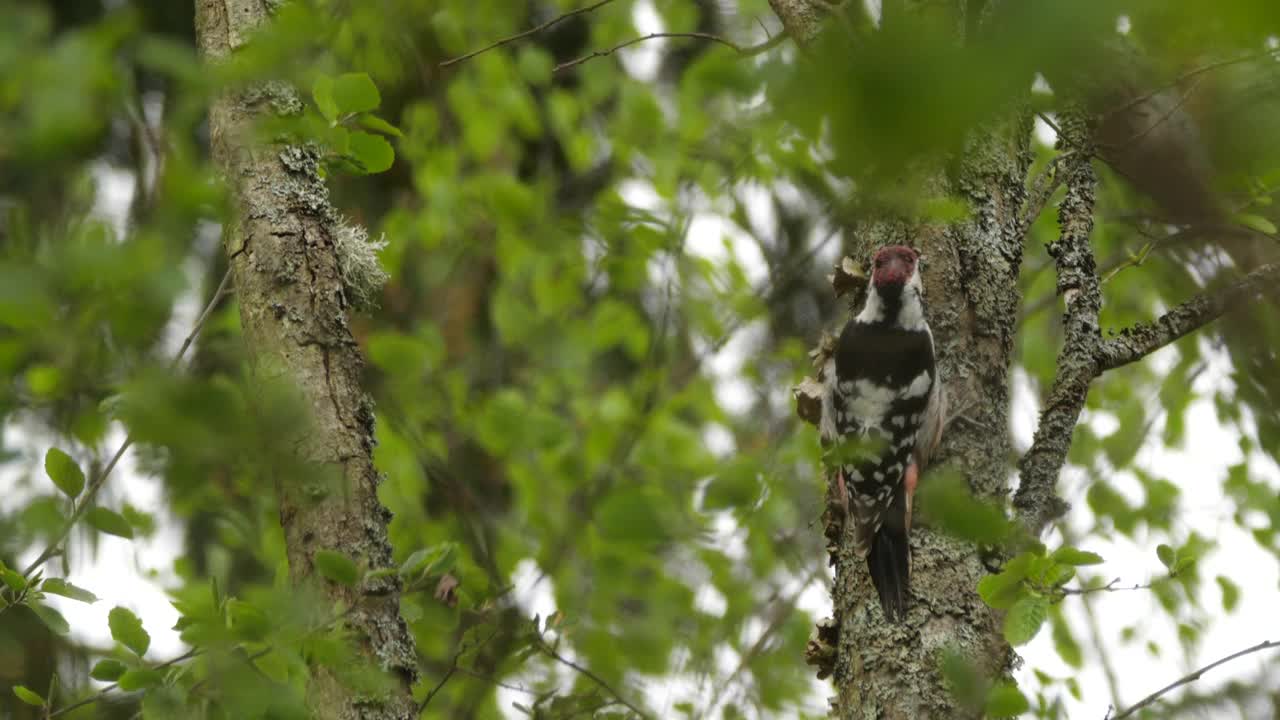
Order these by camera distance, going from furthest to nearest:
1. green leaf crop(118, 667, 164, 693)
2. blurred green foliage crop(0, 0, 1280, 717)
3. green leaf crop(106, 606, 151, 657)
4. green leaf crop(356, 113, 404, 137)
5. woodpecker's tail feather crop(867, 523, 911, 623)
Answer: woodpecker's tail feather crop(867, 523, 911, 623), green leaf crop(356, 113, 404, 137), green leaf crop(106, 606, 151, 657), green leaf crop(118, 667, 164, 693), blurred green foliage crop(0, 0, 1280, 717)

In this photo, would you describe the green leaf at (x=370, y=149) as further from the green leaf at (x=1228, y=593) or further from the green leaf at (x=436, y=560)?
the green leaf at (x=1228, y=593)

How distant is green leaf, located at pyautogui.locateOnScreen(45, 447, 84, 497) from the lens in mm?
2062

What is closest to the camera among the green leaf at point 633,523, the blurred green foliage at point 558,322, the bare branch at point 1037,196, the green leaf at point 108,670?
the blurred green foliage at point 558,322

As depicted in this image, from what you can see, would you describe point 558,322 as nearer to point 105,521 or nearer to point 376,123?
point 376,123

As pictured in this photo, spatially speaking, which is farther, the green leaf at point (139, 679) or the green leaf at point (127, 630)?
the green leaf at point (127, 630)

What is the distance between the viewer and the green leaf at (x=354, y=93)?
207 cm

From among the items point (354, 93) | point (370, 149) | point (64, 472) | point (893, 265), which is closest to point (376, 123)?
point (370, 149)

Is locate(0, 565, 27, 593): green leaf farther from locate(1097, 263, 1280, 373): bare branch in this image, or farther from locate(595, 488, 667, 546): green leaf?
locate(1097, 263, 1280, 373): bare branch

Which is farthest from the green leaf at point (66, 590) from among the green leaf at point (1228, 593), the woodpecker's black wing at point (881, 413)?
the green leaf at point (1228, 593)

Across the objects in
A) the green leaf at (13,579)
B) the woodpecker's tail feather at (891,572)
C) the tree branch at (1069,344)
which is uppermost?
the tree branch at (1069,344)

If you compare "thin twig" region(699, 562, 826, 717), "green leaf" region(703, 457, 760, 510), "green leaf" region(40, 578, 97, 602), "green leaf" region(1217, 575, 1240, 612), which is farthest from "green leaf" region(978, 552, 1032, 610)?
"green leaf" region(1217, 575, 1240, 612)

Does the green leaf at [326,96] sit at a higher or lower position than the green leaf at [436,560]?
higher

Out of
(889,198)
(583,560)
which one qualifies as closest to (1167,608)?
(583,560)

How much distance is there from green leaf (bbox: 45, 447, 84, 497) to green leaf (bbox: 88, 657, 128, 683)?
0.30m
